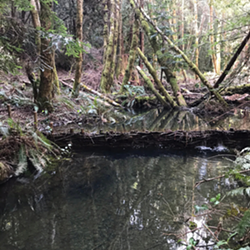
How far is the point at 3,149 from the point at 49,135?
3.53 ft

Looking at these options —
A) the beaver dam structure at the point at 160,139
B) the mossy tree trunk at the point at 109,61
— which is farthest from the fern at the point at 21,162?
the mossy tree trunk at the point at 109,61

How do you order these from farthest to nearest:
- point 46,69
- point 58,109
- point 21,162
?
1. point 58,109
2. point 46,69
3. point 21,162

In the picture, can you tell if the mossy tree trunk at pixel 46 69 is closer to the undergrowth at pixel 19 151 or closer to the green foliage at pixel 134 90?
the undergrowth at pixel 19 151

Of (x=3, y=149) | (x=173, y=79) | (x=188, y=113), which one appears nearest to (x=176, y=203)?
(x=3, y=149)

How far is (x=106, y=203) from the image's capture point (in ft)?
9.70

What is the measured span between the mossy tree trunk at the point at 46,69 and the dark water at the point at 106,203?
10.8 ft

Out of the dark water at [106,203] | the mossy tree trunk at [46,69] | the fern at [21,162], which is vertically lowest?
the dark water at [106,203]

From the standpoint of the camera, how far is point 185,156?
472 cm

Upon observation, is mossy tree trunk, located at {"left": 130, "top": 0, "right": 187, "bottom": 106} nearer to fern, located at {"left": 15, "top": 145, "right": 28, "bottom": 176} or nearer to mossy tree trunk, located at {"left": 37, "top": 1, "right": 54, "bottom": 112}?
mossy tree trunk, located at {"left": 37, "top": 1, "right": 54, "bottom": 112}

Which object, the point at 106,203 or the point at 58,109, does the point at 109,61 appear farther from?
the point at 106,203

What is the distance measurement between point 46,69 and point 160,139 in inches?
161

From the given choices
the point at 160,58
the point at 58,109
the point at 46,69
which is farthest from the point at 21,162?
the point at 160,58

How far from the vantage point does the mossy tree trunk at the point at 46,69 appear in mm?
6102

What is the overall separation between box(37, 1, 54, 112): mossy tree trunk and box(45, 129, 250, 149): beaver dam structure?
2298 millimetres
